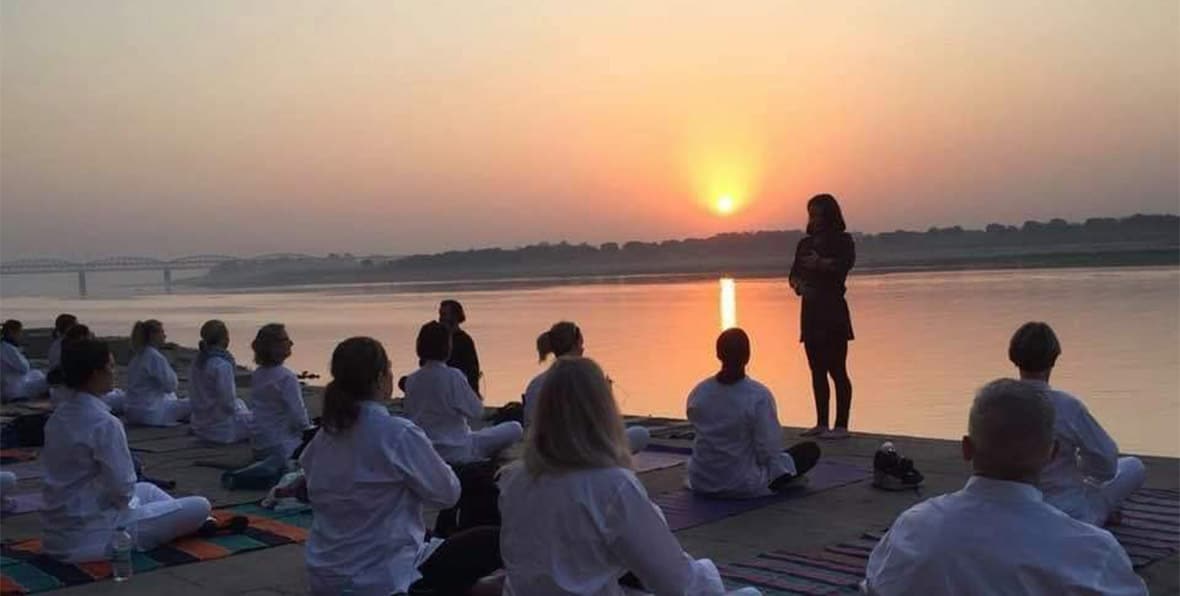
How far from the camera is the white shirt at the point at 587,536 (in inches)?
127

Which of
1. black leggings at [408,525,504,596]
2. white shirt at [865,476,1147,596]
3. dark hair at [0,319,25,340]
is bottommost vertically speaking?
black leggings at [408,525,504,596]

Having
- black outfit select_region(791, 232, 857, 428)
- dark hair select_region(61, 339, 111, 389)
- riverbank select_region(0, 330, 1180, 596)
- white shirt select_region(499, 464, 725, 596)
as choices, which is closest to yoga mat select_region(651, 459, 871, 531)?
riverbank select_region(0, 330, 1180, 596)

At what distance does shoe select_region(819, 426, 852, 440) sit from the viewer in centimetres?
923

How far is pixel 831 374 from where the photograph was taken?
9.62m

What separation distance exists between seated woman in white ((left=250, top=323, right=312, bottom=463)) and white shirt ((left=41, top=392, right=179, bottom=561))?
2.47m

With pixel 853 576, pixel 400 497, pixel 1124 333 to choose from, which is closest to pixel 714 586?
pixel 400 497

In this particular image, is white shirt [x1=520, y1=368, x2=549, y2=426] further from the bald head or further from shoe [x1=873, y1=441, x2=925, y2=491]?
shoe [x1=873, y1=441, x2=925, y2=491]

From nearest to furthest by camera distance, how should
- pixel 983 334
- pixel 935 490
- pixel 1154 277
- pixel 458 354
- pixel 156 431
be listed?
1. pixel 935 490
2. pixel 458 354
3. pixel 156 431
4. pixel 983 334
5. pixel 1154 277

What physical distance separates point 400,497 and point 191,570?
1812 millimetres

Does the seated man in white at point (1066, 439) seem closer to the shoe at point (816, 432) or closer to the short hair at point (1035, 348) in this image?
the short hair at point (1035, 348)

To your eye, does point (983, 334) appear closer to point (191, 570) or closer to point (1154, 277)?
point (191, 570)

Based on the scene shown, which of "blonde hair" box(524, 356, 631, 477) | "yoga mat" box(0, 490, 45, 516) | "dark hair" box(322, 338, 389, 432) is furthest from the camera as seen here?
"yoga mat" box(0, 490, 45, 516)

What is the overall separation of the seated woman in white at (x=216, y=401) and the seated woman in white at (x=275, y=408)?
1.45 meters

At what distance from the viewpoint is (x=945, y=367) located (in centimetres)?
1478
